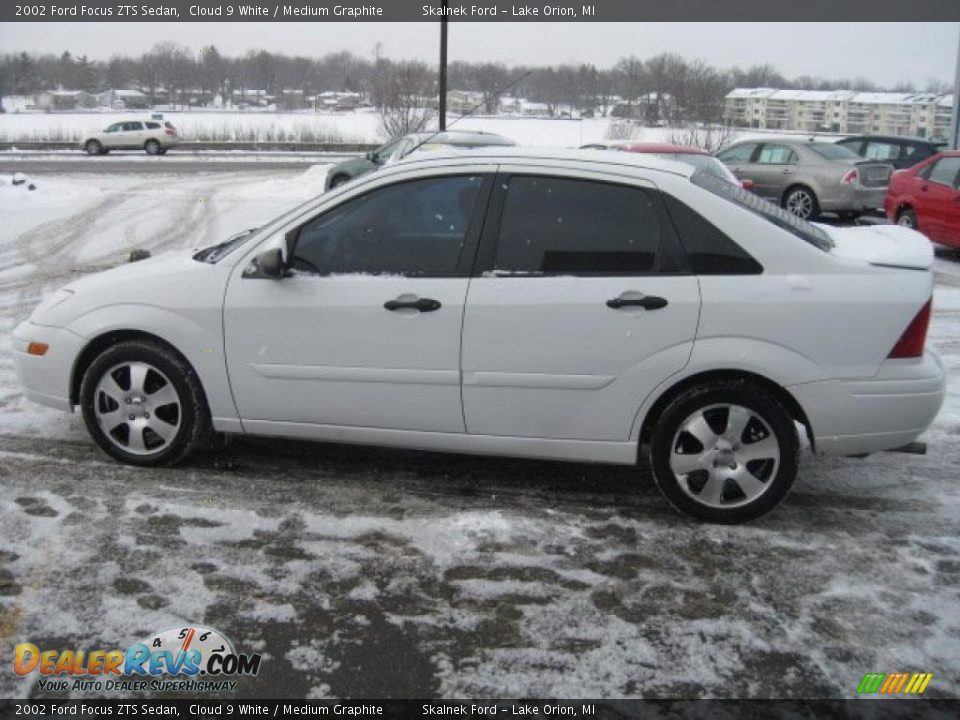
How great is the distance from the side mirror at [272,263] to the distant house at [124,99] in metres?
92.0

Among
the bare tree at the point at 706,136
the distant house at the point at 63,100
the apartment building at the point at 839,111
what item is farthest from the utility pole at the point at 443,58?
the distant house at the point at 63,100

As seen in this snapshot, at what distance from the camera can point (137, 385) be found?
4617 mm

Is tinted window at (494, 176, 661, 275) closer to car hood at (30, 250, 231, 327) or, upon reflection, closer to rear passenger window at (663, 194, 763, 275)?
rear passenger window at (663, 194, 763, 275)

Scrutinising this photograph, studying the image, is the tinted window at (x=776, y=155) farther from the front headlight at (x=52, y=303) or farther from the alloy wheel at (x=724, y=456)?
the front headlight at (x=52, y=303)

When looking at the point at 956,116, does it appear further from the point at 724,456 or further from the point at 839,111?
the point at 839,111

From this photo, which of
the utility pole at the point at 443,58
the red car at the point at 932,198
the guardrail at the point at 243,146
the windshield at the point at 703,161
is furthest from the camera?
the guardrail at the point at 243,146

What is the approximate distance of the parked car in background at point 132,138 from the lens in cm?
3838

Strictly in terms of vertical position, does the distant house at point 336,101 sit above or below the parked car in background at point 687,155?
above

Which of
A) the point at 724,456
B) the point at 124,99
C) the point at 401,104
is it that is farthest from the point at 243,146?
the point at 124,99

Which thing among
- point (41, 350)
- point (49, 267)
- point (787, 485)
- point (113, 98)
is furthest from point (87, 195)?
point (113, 98)

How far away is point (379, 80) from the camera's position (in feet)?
120

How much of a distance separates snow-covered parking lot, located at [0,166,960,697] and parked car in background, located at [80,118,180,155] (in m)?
36.7

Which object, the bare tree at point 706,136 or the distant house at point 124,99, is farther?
the distant house at point 124,99

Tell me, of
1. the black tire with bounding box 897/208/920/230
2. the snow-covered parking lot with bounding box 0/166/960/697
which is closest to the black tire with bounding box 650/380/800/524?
the snow-covered parking lot with bounding box 0/166/960/697
